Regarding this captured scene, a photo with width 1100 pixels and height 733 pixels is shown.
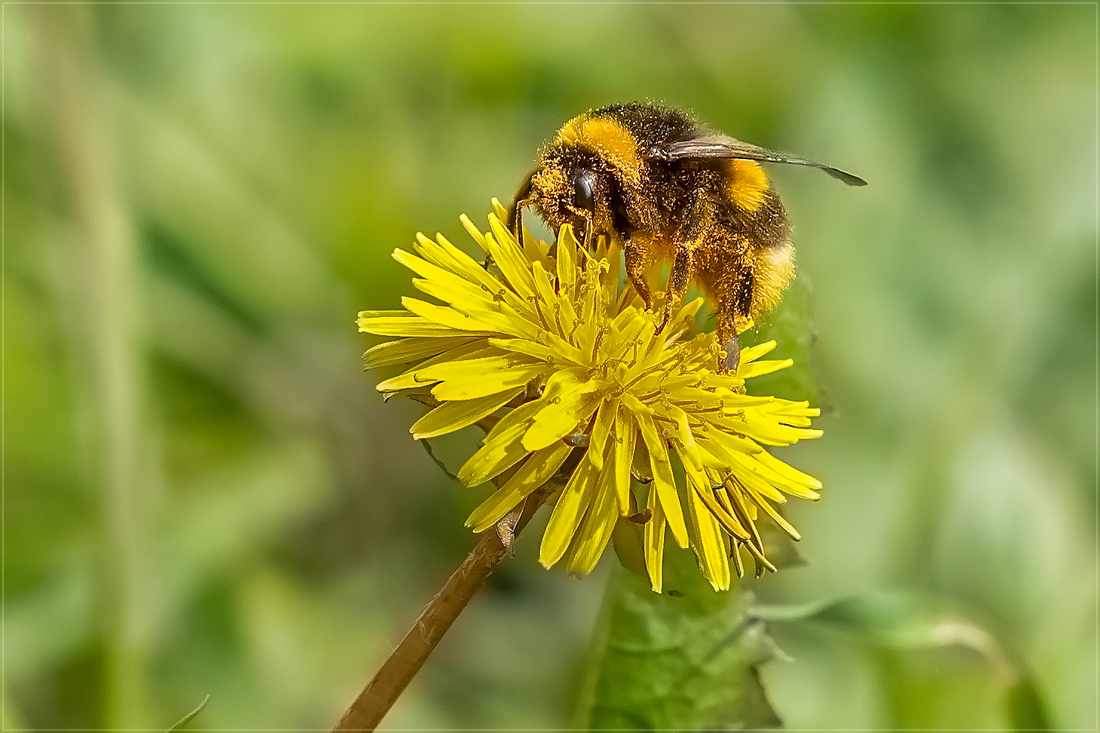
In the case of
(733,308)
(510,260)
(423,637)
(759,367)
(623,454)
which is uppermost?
(510,260)

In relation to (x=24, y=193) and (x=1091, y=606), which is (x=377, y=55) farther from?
(x=1091, y=606)

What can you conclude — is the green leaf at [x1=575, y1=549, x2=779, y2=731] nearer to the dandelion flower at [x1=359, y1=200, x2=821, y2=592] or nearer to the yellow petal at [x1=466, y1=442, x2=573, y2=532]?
the dandelion flower at [x1=359, y1=200, x2=821, y2=592]

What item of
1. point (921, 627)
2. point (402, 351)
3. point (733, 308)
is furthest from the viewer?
point (921, 627)

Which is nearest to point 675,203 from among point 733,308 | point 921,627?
point 733,308

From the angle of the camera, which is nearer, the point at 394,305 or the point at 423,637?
the point at 423,637

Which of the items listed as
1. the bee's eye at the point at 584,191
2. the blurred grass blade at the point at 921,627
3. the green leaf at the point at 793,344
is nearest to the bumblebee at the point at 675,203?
the bee's eye at the point at 584,191

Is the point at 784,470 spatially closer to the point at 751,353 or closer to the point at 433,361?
the point at 751,353

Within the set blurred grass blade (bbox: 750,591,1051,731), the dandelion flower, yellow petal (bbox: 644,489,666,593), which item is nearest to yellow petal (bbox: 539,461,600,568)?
the dandelion flower
